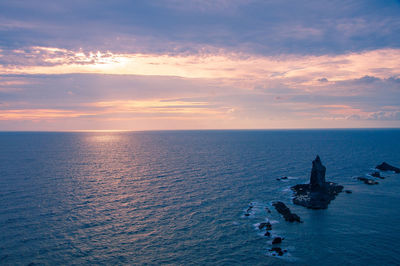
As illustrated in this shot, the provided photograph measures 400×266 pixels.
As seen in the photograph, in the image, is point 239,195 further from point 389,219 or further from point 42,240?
point 42,240

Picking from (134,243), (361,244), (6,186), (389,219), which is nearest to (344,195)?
(389,219)

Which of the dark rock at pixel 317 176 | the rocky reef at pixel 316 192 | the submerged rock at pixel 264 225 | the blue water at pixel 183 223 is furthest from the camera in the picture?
the dark rock at pixel 317 176

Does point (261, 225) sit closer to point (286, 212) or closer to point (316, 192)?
point (286, 212)

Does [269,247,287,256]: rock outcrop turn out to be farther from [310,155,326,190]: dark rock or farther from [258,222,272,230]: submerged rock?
[310,155,326,190]: dark rock

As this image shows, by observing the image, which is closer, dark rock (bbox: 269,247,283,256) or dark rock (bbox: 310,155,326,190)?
dark rock (bbox: 269,247,283,256)

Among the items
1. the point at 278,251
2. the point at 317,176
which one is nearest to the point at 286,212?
the point at 278,251

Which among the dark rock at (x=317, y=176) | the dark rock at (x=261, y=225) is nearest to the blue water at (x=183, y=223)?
the dark rock at (x=261, y=225)

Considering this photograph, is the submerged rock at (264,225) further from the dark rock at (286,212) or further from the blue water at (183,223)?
the dark rock at (286,212)

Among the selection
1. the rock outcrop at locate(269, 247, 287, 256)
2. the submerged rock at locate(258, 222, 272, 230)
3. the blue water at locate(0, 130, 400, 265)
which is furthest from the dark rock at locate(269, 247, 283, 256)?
the submerged rock at locate(258, 222, 272, 230)
